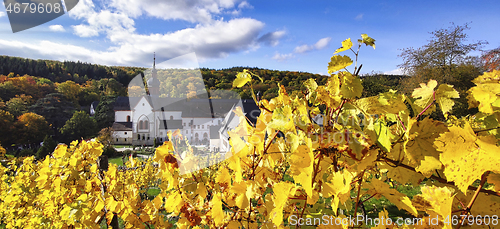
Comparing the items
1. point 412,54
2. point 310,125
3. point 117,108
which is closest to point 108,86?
point 117,108

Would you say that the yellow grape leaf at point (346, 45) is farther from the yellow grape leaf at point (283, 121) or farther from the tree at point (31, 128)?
the tree at point (31, 128)

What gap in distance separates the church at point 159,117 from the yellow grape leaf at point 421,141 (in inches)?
Answer: 1495

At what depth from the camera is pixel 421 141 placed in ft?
1.90

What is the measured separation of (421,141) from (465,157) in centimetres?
15

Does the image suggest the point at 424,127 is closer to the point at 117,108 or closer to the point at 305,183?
the point at 305,183

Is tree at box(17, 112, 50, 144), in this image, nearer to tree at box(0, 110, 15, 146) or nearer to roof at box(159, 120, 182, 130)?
tree at box(0, 110, 15, 146)

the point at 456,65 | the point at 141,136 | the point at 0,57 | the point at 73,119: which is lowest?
the point at 141,136

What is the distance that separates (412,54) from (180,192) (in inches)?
827

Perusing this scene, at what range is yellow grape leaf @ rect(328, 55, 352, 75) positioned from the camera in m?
0.55

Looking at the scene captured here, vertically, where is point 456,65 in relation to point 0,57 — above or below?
below

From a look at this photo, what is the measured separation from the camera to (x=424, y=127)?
589 mm

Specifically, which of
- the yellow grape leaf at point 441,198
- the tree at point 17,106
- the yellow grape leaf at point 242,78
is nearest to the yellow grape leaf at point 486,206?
the yellow grape leaf at point 441,198

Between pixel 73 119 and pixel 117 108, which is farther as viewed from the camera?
pixel 117 108

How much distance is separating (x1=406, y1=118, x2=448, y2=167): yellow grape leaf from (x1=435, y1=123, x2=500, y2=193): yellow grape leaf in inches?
4.6
